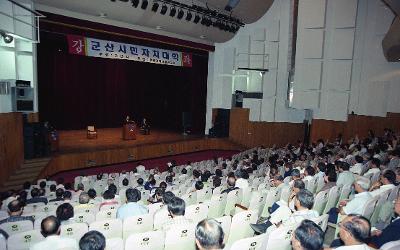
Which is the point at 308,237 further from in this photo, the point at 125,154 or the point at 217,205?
the point at 125,154

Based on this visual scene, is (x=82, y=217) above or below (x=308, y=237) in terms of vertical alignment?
below

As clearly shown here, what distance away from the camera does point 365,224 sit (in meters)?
3.20

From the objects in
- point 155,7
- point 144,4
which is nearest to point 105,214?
point 144,4

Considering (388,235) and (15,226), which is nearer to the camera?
(388,235)

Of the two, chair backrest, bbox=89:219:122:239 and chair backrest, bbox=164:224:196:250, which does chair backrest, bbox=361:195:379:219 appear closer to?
chair backrest, bbox=164:224:196:250

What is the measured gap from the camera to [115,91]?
2095cm

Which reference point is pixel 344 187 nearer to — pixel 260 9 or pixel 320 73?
pixel 320 73

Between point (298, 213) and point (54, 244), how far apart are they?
9.60ft

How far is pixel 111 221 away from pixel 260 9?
54.6 ft

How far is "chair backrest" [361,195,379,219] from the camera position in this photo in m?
4.73

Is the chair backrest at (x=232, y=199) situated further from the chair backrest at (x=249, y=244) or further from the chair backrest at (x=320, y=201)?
the chair backrest at (x=249, y=244)

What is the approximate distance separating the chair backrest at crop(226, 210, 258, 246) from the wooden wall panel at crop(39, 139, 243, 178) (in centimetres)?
871

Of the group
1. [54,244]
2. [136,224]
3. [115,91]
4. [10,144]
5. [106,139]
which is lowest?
[106,139]

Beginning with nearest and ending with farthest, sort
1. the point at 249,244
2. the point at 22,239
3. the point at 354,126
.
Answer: the point at 249,244 → the point at 22,239 → the point at 354,126
